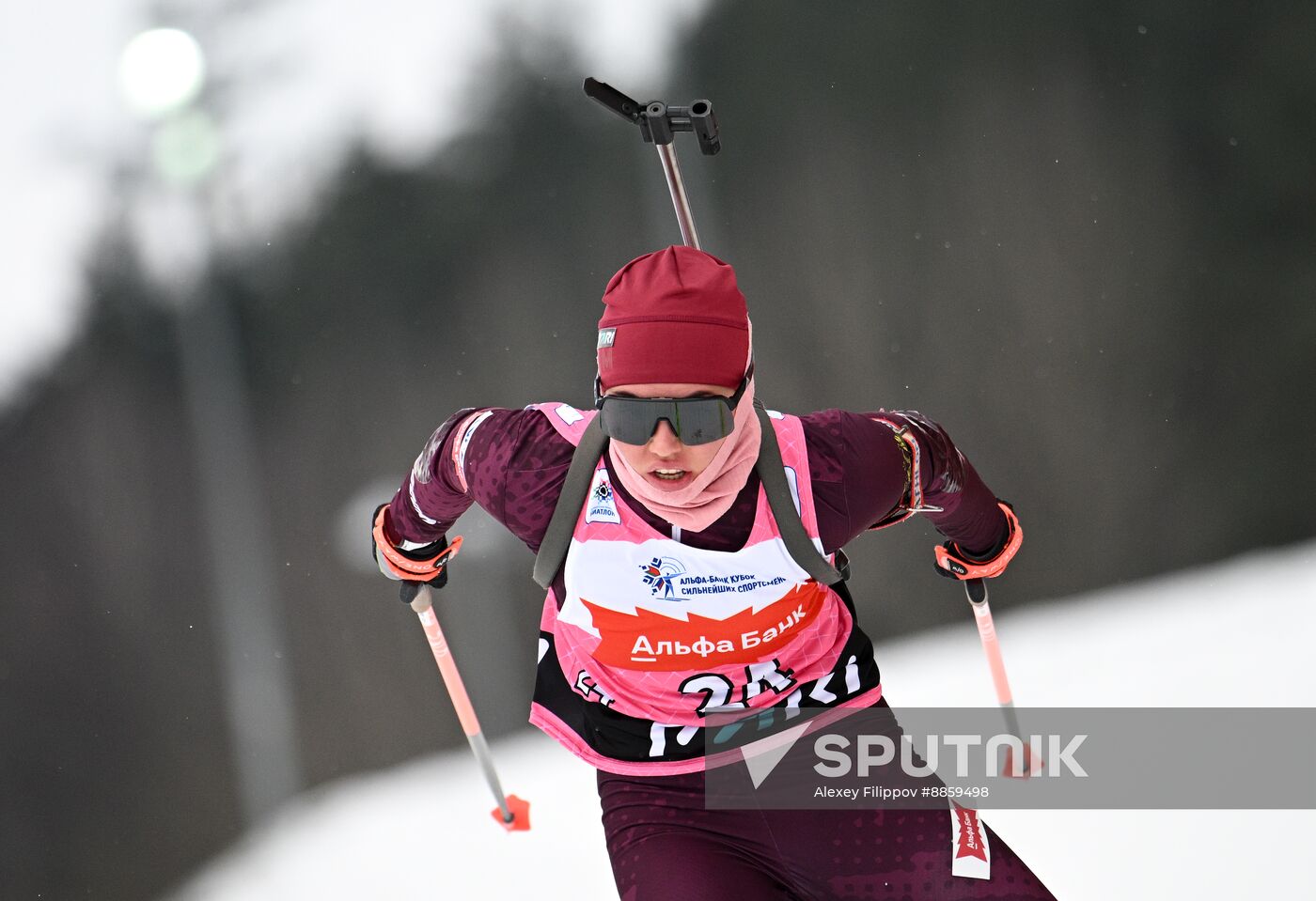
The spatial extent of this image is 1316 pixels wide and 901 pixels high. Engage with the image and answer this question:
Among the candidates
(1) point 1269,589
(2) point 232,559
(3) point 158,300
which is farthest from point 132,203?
(1) point 1269,589

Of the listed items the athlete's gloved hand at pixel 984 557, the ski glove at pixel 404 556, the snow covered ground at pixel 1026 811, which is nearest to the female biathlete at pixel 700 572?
the athlete's gloved hand at pixel 984 557

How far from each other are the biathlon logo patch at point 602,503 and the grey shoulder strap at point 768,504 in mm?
13

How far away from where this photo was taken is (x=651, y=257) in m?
1.78

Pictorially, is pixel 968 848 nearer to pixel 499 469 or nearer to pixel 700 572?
pixel 700 572

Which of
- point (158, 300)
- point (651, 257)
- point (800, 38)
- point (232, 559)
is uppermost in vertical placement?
point (800, 38)

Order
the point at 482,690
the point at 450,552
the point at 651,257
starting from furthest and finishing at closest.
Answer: the point at 482,690 < the point at 450,552 < the point at 651,257

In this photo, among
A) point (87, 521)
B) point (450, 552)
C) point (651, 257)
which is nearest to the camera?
point (651, 257)

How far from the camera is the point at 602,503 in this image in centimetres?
185

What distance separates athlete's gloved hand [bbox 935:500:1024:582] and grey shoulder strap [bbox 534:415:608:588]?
76 cm

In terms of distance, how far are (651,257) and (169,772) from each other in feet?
8.93

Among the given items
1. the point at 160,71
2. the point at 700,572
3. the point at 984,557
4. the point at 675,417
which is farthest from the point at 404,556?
the point at 160,71

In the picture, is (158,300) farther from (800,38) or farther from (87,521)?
(800,38)

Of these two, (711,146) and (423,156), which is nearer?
(711,146)

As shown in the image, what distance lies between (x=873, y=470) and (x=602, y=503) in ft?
1.40
